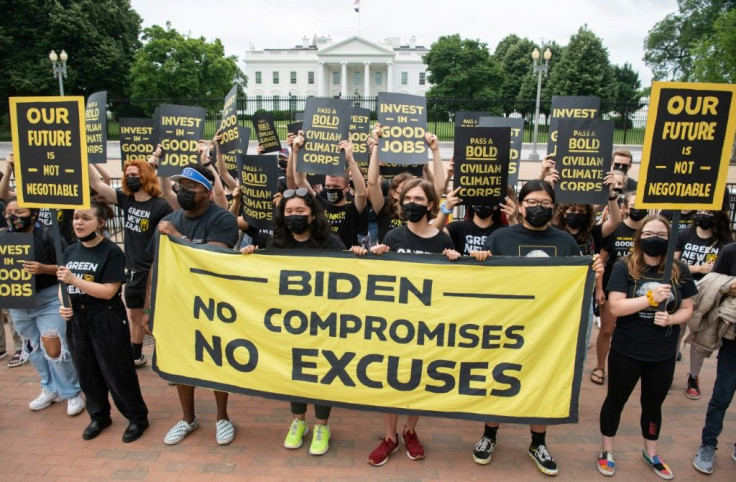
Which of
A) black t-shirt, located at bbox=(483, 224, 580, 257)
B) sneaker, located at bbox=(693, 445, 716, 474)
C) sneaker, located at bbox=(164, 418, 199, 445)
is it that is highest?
black t-shirt, located at bbox=(483, 224, 580, 257)

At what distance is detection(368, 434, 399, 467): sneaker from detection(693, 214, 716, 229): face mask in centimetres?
359

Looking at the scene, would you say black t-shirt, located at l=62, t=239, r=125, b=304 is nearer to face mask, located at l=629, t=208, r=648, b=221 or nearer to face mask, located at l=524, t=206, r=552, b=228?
face mask, located at l=524, t=206, r=552, b=228

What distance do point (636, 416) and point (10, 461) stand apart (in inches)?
214

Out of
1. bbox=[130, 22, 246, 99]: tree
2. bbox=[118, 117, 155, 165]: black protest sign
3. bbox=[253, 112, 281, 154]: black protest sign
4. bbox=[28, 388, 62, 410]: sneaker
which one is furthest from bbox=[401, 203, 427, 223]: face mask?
bbox=[130, 22, 246, 99]: tree

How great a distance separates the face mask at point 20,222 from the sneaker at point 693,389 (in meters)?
6.67

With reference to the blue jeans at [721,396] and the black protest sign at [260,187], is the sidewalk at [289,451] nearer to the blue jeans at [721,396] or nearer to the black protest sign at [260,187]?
the blue jeans at [721,396]

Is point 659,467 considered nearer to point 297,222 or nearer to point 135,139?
point 297,222

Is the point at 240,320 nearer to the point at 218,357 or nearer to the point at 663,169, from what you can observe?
the point at 218,357

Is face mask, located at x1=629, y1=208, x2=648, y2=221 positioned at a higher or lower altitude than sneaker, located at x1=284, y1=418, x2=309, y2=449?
higher

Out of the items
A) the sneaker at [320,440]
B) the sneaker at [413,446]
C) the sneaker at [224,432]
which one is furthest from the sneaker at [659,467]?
the sneaker at [224,432]

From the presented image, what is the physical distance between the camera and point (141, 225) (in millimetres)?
5355

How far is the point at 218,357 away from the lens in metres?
4.13

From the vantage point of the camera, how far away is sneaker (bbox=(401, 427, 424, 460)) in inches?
162

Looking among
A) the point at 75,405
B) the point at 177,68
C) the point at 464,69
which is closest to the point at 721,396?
the point at 75,405
